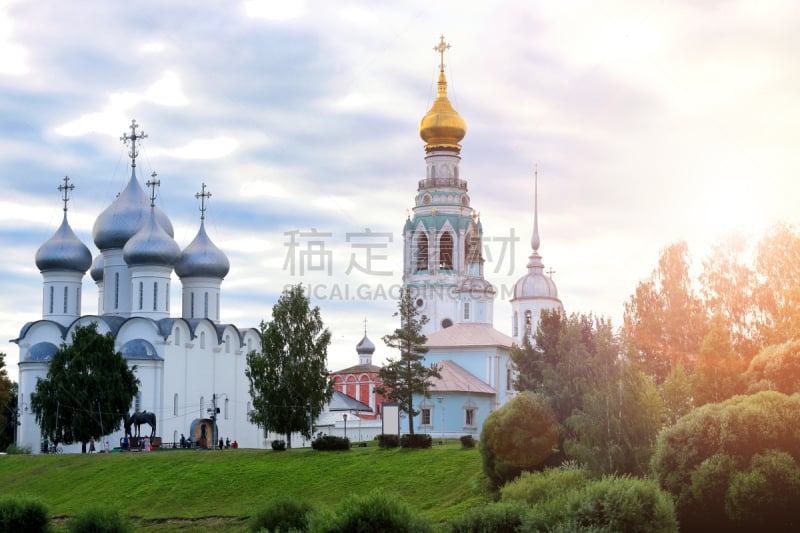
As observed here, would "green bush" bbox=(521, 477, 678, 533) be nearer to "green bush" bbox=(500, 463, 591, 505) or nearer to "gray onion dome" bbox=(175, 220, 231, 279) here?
"green bush" bbox=(500, 463, 591, 505)

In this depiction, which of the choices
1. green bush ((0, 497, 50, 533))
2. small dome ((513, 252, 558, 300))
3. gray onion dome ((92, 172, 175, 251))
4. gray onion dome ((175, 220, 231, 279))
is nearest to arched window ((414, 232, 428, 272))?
small dome ((513, 252, 558, 300))

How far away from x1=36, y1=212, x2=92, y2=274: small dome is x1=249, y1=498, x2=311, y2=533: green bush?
35.4 metres

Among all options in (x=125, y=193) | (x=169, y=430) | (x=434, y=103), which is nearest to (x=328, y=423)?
(x=169, y=430)

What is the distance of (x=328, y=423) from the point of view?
63.0 metres

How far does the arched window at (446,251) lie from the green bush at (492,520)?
51538 millimetres

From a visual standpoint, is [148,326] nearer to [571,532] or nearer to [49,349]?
[49,349]

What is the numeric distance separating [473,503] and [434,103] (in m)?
50.2

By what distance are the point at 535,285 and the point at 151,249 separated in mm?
24056

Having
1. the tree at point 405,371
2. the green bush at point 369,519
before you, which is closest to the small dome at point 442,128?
the tree at point 405,371

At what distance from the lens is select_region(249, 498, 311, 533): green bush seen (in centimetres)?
2441

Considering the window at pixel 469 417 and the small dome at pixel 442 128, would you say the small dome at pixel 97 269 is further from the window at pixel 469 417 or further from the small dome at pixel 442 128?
the small dome at pixel 442 128

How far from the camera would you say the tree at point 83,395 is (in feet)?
151

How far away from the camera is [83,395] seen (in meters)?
46.1

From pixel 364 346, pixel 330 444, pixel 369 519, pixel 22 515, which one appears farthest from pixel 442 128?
pixel 369 519
